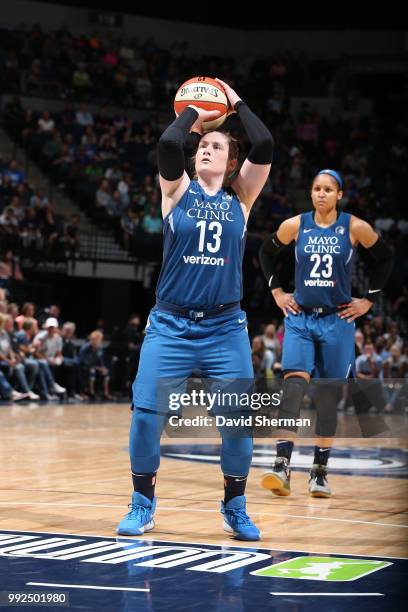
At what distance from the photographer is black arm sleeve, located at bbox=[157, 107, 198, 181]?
5.59 metres

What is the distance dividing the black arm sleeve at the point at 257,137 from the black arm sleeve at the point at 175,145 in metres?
0.27

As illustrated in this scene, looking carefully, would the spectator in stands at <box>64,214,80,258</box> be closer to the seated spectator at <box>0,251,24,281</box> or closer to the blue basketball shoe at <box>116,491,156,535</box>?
the seated spectator at <box>0,251,24,281</box>

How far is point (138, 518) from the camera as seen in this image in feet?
18.9

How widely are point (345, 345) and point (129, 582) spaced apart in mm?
3765

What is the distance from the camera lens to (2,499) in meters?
6.80

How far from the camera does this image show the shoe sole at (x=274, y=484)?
749 cm

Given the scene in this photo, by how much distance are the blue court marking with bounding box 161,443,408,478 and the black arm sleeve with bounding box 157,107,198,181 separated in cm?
423

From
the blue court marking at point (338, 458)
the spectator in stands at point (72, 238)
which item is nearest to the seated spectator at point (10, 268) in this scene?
the spectator in stands at point (72, 238)

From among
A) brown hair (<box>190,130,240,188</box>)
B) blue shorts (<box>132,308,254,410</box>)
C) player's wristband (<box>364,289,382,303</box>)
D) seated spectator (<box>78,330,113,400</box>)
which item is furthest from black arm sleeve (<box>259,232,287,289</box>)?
seated spectator (<box>78,330,113,400</box>)

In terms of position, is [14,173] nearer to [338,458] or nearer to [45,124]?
[45,124]

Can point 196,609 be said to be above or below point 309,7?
below

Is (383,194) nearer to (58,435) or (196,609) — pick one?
(58,435)

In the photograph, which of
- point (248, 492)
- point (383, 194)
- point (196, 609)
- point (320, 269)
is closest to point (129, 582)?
point (196, 609)

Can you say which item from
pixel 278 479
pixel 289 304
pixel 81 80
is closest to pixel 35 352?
pixel 289 304
